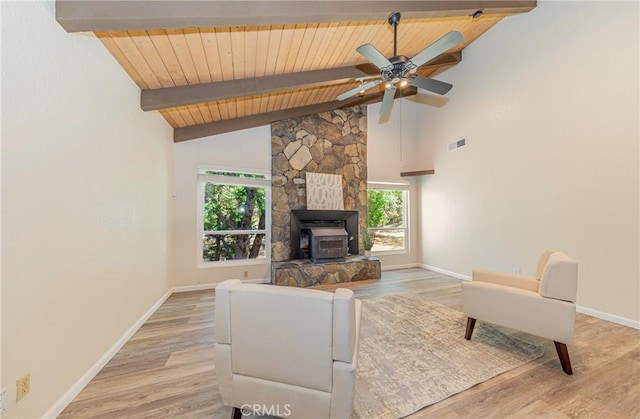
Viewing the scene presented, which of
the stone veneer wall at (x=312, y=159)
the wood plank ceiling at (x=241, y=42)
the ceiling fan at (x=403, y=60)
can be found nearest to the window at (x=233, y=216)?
the stone veneer wall at (x=312, y=159)

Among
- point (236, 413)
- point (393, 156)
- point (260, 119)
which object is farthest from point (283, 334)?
point (393, 156)

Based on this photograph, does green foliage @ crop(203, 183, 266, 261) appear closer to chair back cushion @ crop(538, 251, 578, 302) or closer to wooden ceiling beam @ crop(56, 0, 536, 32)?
wooden ceiling beam @ crop(56, 0, 536, 32)

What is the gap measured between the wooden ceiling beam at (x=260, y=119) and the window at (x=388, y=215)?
5.93 ft

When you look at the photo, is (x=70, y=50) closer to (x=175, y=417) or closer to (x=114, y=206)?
(x=114, y=206)

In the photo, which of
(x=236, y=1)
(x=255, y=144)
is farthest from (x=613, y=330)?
(x=255, y=144)

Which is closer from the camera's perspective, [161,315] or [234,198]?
[161,315]

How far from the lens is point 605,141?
292 cm

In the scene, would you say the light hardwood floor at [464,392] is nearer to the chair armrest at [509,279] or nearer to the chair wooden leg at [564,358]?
the chair wooden leg at [564,358]

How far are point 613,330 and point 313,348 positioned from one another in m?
3.56

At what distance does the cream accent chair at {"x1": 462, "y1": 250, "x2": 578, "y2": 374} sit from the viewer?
1.89 m

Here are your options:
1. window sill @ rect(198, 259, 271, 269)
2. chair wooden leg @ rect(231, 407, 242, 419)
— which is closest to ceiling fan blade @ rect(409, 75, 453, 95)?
chair wooden leg @ rect(231, 407, 242, 419)

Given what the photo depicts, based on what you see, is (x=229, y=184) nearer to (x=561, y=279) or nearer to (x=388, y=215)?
(x=388, y=215)

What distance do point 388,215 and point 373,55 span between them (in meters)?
4.03

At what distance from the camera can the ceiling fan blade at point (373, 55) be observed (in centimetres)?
219
